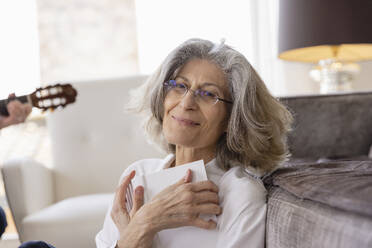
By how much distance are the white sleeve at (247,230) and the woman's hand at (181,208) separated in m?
0.06

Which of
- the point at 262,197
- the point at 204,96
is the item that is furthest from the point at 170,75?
the point at 262,197

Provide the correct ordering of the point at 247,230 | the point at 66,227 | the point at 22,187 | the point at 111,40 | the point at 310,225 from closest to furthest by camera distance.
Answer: the point at 310,225, the point at 247,230, the point at 66,227, the point at 22,187, the point at 111,40

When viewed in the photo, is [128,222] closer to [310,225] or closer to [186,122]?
[186,122]

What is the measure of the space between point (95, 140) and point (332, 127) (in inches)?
49.7

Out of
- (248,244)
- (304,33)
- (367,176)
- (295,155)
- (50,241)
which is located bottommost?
(50,241)

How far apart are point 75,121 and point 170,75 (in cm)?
111

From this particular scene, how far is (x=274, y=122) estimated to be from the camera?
1004 millimetres

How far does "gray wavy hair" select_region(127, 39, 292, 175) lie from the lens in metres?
0.97

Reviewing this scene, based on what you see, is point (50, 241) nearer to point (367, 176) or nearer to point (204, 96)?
point (204, 96)

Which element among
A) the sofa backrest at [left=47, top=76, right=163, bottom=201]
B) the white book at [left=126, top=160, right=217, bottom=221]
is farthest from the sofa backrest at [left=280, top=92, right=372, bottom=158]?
the white book at [left=126, top=160, right=217, bottom=221]

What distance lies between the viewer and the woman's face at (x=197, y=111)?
101cm

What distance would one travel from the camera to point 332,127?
1.88 m

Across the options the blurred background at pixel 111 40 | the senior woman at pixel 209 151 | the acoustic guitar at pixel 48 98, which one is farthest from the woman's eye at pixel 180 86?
the blurred background at pixel 111 40

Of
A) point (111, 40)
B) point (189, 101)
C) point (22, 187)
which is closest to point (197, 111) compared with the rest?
point (189, 101)
